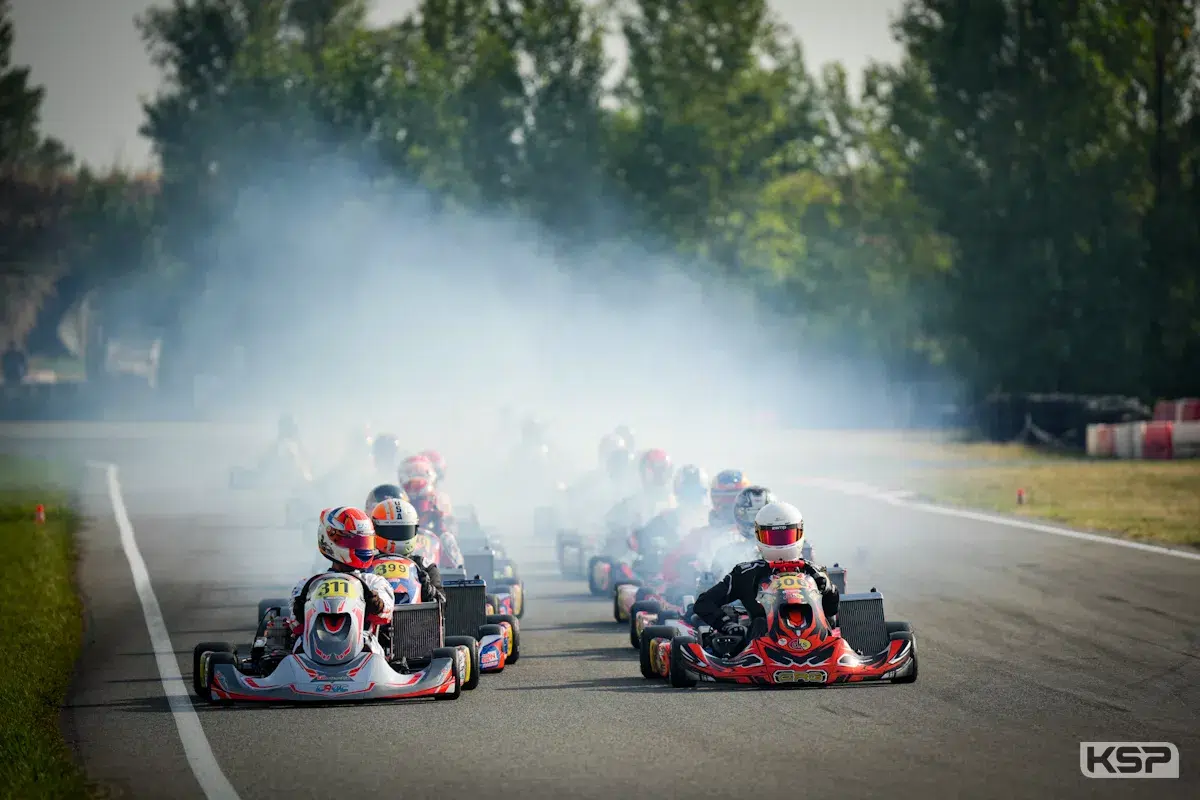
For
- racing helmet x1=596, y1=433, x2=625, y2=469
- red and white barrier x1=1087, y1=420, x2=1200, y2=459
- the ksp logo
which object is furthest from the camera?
red and white barrier x1=1087, y1=420, x2=1200, y2=459

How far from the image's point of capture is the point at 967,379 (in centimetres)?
5775

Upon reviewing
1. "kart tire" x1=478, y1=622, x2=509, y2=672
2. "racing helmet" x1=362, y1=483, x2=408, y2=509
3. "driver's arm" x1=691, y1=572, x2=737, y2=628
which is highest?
"racing helmet" x1=362, y1=483, x2=408, y2=509

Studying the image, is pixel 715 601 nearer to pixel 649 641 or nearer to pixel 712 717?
pixel 649 641

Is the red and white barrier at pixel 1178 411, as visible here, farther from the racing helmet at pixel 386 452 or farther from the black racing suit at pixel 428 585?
the black racing suit at pixel 428 585

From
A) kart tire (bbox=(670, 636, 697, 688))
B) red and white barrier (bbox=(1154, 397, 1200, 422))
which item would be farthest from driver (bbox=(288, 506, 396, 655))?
red and white barrier (bbox=(1154, 397, 1200, 422))

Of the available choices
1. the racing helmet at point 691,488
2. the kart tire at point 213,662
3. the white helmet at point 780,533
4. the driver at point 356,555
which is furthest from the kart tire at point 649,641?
the racing helmet at point 691,488

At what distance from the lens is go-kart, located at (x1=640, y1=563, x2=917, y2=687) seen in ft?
40.1

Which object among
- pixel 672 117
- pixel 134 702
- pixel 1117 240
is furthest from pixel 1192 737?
pixel 672 117

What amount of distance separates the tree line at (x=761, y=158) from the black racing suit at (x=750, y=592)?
42.0 metres

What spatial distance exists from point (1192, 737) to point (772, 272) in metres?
65.7

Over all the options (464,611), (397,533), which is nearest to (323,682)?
(397,533)

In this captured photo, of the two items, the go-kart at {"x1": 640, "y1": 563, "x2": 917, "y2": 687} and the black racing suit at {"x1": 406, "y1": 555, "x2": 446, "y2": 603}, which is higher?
the black racing suit at {"x1": 406, "y1": 555, "x2": 446, "y2": 603}

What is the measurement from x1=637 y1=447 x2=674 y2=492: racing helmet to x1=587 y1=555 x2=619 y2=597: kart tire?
228cm

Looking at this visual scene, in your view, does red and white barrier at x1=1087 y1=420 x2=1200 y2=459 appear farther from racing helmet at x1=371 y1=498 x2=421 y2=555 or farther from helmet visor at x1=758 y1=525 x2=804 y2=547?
racing helmet at x1=371 y1=498 x2=421 y2=555
